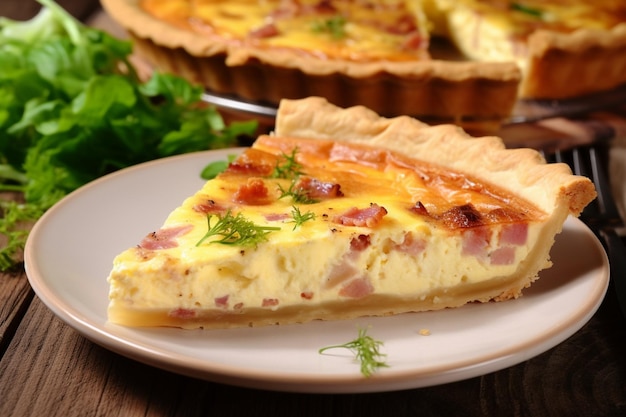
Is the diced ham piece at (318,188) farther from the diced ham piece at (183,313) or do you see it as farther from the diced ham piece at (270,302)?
the diced ham piece at (183,313)

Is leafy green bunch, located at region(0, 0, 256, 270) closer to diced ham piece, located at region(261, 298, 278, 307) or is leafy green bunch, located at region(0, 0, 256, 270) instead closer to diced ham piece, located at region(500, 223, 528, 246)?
diced ham piece, located at region(261, 298, 278, 307)

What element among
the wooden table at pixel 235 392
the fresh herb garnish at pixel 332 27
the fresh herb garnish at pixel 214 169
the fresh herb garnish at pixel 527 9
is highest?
the wooden table at pixel 235 392

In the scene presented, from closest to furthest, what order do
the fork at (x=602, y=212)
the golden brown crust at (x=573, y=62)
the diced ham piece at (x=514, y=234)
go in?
1. the diced ham piece at (x=514, y=234)
2. the fork at (x=602, y=212)
3. the golden brown crust at (x=573, y=62)

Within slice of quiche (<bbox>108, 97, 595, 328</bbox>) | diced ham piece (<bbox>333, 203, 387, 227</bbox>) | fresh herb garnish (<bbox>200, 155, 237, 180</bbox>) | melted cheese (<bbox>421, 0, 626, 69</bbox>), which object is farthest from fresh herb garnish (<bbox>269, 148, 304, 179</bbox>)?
melted cheese (<bbox>421, 0, 626, 69</bbox>)

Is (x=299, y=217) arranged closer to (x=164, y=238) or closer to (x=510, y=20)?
(x=164, y=238)

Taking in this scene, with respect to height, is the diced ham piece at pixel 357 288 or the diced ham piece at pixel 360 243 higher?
the diced ham piece at pixel 360 243

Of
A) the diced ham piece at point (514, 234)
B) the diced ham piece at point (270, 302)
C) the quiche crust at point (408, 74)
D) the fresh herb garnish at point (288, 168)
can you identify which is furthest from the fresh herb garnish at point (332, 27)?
the diced ham piece at point (270, 302)

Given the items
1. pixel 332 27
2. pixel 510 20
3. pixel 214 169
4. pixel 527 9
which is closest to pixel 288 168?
pixel 214 169
